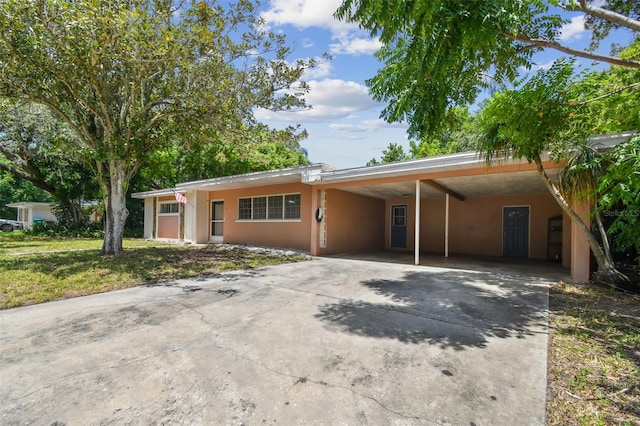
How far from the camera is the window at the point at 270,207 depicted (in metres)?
11.5

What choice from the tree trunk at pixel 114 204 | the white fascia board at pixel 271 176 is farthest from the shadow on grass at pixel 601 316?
the tree trunk at pixel 114 204

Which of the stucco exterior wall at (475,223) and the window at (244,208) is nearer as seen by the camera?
the stucco exterior wall at (475,223)

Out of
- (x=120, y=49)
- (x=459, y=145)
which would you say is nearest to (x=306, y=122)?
(x=120, y=49)

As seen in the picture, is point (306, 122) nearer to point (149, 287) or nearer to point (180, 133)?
point (180, 133)

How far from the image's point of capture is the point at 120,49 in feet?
21.0

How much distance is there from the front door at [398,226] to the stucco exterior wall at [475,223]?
0.57 ft

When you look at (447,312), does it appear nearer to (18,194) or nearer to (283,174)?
(283,174)

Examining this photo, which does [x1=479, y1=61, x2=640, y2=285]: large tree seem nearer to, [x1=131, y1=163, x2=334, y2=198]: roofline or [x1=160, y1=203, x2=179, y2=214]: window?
[x1=131, y1=163, x2=334, y2=198]: roofline

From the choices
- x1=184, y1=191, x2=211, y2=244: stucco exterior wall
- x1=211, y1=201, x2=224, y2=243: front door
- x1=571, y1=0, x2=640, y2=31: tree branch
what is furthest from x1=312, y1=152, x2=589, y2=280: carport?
x1=184, y1=191, x2=211, y2=244: stucco exterior wall

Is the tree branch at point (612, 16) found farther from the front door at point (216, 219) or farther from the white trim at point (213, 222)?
the front door at point (216, 219)

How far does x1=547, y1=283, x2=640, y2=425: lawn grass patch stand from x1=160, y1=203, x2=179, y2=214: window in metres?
15.6

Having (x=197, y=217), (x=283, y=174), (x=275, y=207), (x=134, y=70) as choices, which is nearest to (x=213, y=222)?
(x=197, y=217)

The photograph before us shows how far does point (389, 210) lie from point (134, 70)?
33.6ft

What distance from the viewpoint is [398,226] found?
43.9 ft
